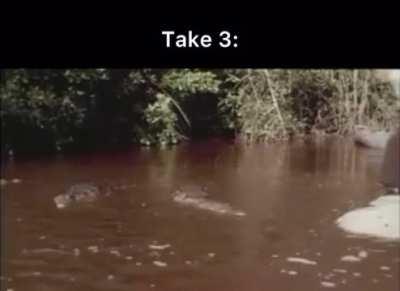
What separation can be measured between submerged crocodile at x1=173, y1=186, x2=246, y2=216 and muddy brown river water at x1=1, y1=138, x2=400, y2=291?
9cm

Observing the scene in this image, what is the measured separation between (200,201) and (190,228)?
0.86 metres

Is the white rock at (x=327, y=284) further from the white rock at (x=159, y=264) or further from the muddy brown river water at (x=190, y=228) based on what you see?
the white rock at (x=159, y=264)

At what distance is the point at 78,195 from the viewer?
662 centimetres

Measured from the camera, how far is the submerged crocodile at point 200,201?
629cm

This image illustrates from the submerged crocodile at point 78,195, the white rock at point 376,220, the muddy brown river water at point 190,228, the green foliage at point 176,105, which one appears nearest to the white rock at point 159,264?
the muddy brown river water at point 190,228

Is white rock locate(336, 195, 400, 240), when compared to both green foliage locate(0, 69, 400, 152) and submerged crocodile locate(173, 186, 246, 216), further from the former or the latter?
green foliage locate(0, 69, 400, 152)

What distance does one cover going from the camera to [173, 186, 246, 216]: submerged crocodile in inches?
248

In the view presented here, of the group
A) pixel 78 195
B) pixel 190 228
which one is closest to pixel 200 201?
pixel 190 228

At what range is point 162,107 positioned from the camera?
979 cm

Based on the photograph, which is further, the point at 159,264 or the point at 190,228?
the point at 190,228

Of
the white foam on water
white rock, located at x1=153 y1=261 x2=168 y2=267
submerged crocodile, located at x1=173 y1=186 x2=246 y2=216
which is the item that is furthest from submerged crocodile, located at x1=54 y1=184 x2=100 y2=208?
the white foam on water

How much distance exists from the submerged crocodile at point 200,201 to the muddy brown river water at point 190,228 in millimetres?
87

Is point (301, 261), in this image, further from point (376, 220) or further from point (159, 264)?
point (376, 220)
